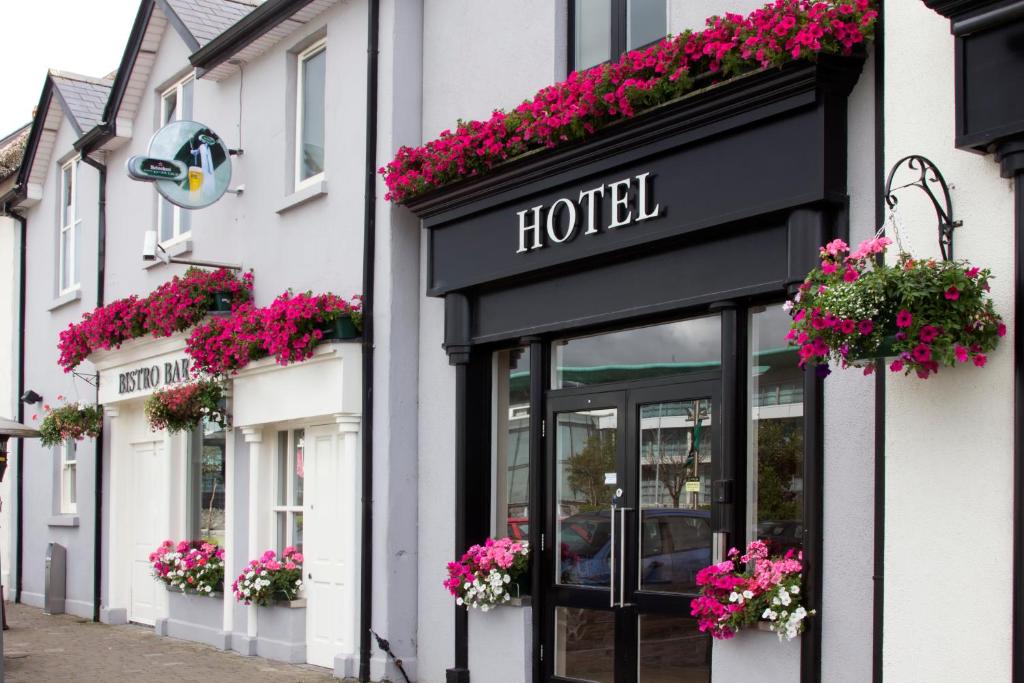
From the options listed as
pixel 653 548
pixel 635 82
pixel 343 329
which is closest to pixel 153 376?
pixel 343 329

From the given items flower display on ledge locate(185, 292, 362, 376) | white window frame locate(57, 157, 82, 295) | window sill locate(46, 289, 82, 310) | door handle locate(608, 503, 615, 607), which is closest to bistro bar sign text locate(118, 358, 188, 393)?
flower display on ledge locate(185, 292, 362, 376)

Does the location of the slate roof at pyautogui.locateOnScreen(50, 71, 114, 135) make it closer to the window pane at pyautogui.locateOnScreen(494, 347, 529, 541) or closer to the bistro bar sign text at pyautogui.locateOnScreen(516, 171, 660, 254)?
the window pane at pyautogui.locateOnScreen(494, 347, 529, 541)

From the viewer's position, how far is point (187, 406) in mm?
13500

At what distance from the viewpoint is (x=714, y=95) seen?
26.5 feet

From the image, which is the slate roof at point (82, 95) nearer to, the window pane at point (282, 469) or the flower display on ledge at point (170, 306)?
the flower display on ledge at point (170, 306)

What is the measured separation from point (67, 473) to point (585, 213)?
12311 mm

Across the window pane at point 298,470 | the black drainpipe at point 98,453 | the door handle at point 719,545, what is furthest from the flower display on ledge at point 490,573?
the black drainpipe at point 98,453

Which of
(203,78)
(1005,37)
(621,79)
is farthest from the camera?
(203,78)

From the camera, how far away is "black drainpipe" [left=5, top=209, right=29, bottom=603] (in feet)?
66.7

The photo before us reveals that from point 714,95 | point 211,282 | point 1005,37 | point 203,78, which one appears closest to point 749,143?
point 714,95

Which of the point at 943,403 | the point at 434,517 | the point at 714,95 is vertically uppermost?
the point at 714,95

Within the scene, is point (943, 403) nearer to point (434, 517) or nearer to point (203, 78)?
point (434, 517)

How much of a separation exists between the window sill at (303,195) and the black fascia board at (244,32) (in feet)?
5.45

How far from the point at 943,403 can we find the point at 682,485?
267 centimetres
